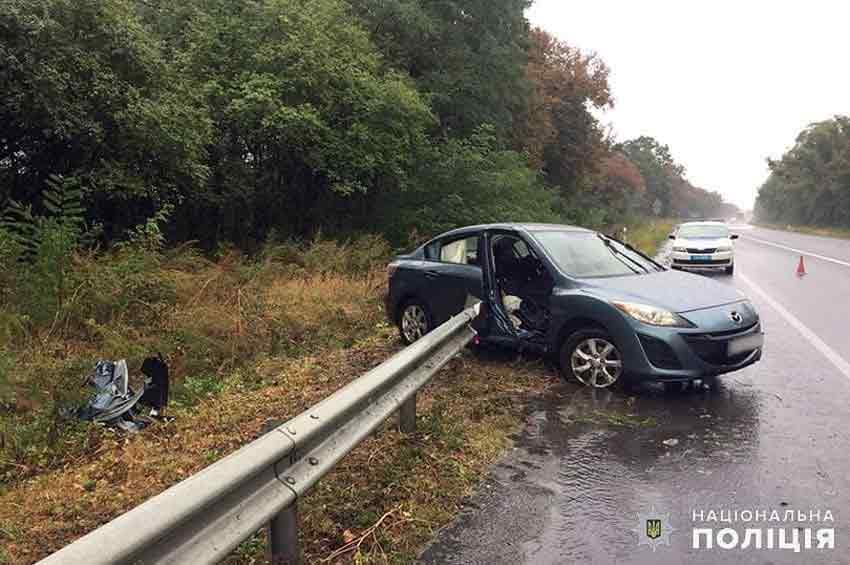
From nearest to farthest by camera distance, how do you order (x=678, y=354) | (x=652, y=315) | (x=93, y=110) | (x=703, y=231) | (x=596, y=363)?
1. (x=678, y=354)
2. (x=652, y=315)
3. (x=596, y=363)
4. (x=93, y=110)
5. (x=703, y=231)

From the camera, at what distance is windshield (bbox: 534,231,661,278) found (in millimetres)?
6852

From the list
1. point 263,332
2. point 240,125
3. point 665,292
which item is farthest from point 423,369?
point 240,125

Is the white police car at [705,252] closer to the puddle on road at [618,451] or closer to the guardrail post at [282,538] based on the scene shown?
the puddle on road at [618,451]

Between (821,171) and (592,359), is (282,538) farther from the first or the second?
(821,171)

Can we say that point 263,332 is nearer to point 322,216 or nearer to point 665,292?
point 665,292

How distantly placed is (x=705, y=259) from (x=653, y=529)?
16.1 m

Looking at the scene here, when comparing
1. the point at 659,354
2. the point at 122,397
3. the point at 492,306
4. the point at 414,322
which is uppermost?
the point at 492,306

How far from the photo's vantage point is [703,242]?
1862 cm

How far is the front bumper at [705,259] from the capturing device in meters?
18.0

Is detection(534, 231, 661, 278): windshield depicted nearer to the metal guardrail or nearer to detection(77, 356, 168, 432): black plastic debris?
the metal guardrail

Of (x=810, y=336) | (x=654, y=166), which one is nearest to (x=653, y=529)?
(x=810, y=336)

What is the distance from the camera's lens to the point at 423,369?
498cm

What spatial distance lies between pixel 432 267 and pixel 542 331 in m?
1.77

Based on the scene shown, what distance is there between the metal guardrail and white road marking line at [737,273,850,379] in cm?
538
